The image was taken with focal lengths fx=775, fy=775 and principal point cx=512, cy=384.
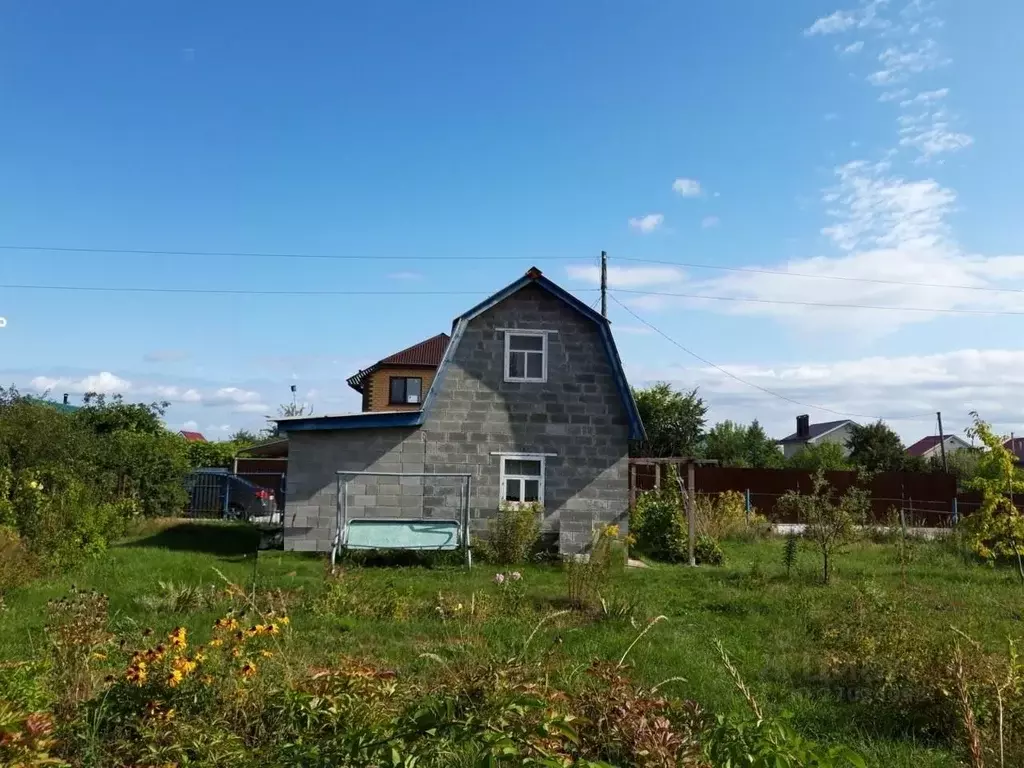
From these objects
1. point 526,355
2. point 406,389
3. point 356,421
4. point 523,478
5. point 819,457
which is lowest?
point 523,478

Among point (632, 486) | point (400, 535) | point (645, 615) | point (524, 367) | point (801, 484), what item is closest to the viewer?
point (645, 615)

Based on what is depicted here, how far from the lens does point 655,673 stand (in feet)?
21.2

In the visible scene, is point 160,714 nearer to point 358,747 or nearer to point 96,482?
point 358,747

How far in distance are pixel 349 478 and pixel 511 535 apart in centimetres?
328

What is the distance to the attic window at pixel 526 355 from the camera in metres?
15.4

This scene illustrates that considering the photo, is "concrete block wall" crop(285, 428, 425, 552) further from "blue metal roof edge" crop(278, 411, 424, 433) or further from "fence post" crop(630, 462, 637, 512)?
"fence post" crop(630, 462, 637, 512)

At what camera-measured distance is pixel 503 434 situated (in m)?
15.2

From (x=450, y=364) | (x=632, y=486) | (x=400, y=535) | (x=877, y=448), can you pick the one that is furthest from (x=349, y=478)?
(x=877, y=448)

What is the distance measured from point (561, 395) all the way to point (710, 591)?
531cm

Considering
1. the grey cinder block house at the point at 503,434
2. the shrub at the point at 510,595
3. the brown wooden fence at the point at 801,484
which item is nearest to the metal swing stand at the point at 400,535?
the grey cinder block house at the point at 503,434

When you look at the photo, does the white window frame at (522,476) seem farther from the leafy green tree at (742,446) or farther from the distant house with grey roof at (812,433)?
the distant house with grey roof at (812,433)

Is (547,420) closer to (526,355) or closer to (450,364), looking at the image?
(526,355)

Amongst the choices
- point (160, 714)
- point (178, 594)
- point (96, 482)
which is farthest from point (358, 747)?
point (96, 482)

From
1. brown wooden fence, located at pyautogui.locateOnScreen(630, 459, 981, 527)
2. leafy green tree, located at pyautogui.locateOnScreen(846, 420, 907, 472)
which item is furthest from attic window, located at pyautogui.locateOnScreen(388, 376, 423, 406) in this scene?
leafy green tree, located at pyautogui.locateOnScreen(846, 420, 907, 472)
